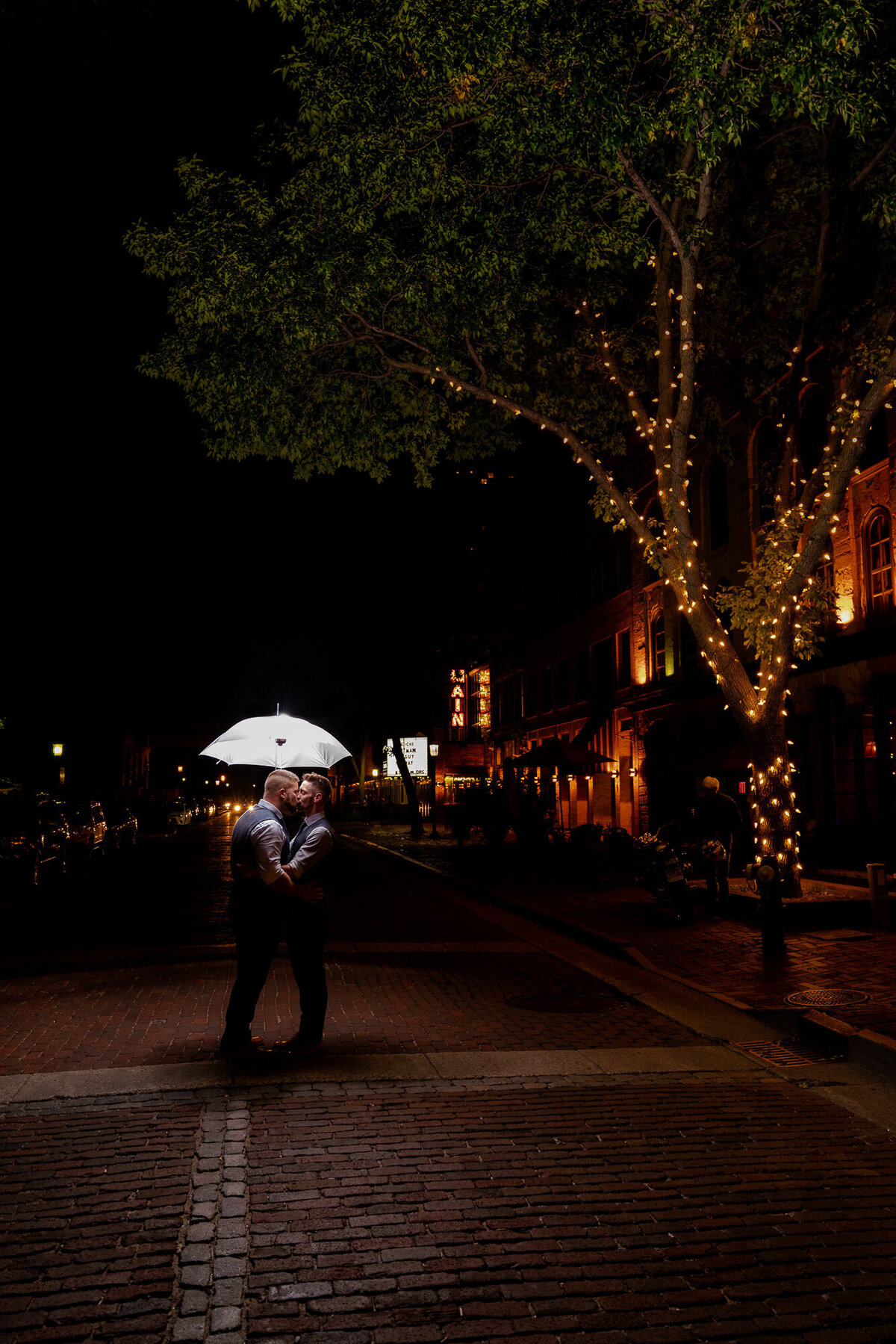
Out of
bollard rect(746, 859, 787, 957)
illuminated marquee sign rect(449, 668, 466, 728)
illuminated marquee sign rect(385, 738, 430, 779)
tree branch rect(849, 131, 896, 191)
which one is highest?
tree branch rect(849, 131, 896, 191)

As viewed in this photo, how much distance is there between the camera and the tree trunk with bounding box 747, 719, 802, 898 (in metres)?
14.1

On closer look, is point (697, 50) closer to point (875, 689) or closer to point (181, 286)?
point (181, 286)

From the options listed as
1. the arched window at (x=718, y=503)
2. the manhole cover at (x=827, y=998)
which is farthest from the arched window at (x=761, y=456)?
the manhole cover at (x=827, y=998)

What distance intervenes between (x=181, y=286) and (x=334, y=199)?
103 inches

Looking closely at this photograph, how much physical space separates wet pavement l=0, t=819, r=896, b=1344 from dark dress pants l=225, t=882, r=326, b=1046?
0.96 feet

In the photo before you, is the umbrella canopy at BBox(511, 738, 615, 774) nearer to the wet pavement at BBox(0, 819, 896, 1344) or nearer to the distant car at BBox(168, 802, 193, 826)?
the wet pavement at BBox(0, 819, 896, 1344)

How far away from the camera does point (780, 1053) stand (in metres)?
7.46

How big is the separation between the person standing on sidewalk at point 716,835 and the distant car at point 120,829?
24831 millimetres

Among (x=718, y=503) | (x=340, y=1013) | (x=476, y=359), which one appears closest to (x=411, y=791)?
(x=718, y=503)

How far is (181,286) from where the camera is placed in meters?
14.2

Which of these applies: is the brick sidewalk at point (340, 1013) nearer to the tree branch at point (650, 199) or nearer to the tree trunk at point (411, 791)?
the tree branch at point (650, 199)

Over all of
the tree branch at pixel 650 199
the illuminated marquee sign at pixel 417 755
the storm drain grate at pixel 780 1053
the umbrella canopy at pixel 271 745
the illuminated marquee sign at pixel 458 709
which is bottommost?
the storm drain grate at pixel 780 1053

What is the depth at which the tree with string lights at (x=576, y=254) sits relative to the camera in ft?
34.7

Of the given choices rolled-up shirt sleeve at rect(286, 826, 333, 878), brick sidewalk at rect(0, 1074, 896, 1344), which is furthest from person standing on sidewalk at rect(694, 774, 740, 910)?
rolled-up shirt sleeve at rect(286, 826, 333, 878)
